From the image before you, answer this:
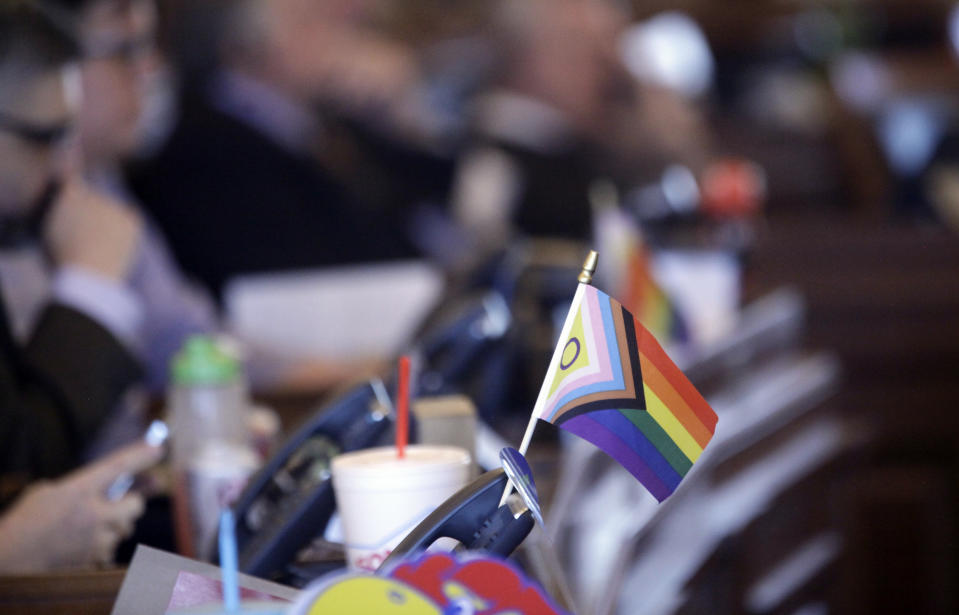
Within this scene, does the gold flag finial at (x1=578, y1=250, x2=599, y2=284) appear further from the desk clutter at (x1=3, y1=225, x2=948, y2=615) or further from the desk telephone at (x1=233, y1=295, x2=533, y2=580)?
the desk telephone at (x1=233, y1=295, x2=533, y2=580)

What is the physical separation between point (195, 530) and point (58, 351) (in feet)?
1.17

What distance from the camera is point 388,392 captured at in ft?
3.41

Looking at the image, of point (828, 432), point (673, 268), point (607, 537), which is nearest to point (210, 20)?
point (673, 268)

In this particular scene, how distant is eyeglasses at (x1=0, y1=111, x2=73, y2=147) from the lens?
1.31 metres

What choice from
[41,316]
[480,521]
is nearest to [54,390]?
[41,316]

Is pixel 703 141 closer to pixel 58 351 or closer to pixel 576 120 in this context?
pixel 576 120

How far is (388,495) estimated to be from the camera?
0.79m

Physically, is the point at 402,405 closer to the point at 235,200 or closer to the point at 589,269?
the point at 589,269

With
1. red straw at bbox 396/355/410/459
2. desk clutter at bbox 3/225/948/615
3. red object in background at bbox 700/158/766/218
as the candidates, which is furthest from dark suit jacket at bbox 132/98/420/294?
red straw at bbox 396/355/410/459

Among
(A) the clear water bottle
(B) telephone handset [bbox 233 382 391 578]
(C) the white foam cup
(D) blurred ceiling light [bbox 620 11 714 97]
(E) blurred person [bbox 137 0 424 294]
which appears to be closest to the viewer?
(C) the white foam cup

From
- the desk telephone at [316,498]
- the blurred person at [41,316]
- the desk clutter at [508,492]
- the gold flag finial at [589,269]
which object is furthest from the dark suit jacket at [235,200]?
the gold flag finial at [589,269]

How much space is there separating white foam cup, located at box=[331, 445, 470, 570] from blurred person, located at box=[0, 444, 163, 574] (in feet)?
1.11

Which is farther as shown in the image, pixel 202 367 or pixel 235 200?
pixel 235 200

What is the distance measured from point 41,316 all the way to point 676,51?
4657 millimetres
